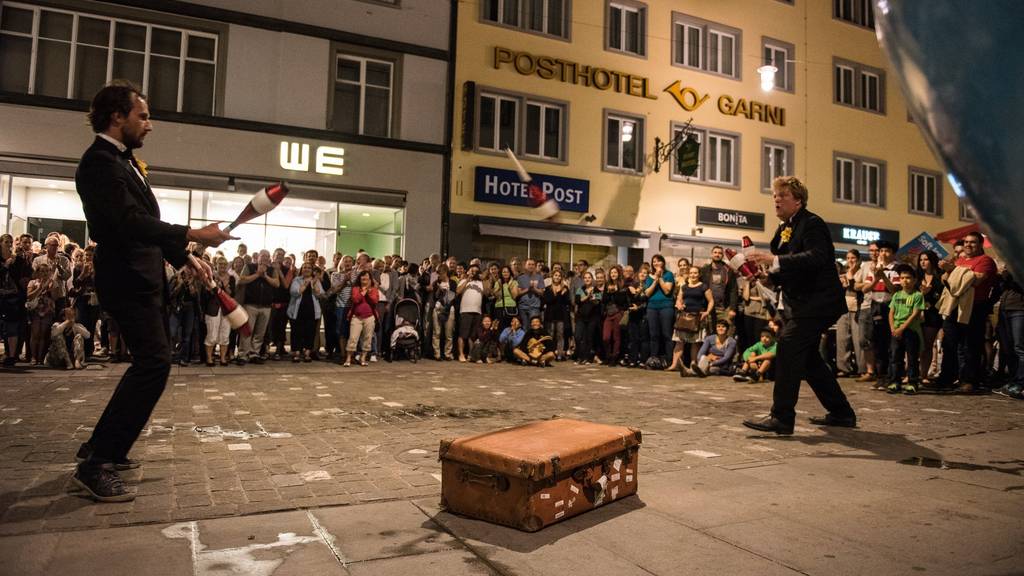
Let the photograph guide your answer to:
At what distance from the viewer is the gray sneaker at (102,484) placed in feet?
10.9

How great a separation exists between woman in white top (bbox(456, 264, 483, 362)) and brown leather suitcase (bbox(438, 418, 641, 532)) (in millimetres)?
Result: 9545

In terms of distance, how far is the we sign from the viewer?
15906 millimetres

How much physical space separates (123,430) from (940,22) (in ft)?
12.5

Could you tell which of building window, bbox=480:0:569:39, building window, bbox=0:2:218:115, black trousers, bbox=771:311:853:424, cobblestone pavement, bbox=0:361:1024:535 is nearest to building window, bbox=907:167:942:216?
building window, bbox=480:0:569:39

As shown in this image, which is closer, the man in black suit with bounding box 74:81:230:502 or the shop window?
the man in black suit with bounding box 74:81:230:502

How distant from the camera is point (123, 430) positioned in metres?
3.48

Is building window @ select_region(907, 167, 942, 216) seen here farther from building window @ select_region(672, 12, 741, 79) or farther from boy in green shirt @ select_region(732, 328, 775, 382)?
boy in green shirt @ select_region(732, 328, 775, 382)

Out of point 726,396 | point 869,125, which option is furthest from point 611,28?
point 726,396

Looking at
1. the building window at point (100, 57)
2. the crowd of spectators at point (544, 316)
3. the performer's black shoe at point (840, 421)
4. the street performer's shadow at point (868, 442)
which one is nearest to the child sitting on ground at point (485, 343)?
the crowd of spectators at point (544, 316)

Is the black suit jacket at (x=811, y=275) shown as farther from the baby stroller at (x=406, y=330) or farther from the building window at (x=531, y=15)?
the building window at (x=531, y=15)

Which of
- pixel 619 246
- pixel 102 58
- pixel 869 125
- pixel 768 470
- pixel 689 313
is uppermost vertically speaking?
pixel 869 125

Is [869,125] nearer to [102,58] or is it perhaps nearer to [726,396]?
[726,396]

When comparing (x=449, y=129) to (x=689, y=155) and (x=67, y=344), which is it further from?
(x=67, y=344)

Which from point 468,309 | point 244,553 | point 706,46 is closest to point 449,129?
point 468,309
